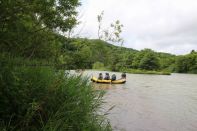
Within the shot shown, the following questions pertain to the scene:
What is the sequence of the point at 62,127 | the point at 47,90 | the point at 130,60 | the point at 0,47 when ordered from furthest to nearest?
the point at 130,60 → the point at 0,47 → the point at 47,90 → the point at 62,127

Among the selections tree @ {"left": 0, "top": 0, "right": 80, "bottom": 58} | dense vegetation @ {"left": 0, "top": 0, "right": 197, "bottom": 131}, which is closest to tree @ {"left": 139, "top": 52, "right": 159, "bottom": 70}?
dense vegetation @ {"left": 0, "top": 0, "right": 197, "bottom": 131}

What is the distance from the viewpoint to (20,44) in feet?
27.7

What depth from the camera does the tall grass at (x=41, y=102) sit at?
5.02 meters

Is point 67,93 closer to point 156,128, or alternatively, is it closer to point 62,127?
point 62,127

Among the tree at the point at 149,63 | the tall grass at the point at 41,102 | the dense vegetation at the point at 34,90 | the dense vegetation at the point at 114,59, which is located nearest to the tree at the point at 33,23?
the dense vegetation at the point at 34,90

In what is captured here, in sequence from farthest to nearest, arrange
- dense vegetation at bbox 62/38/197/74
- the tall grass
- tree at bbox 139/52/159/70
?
tree at bbox 139/52/159/70, dense vegetation at bbox 62/38/197/74, the tall grass

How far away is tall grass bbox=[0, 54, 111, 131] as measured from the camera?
5023 millimetres

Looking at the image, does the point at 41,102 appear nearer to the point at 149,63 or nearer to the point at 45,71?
the point at 45,71

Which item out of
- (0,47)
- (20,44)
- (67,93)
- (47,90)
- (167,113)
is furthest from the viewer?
(167,113)

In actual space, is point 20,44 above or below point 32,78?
above

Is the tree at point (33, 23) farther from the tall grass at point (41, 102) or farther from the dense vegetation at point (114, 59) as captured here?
the tall grass at point (41, 102)

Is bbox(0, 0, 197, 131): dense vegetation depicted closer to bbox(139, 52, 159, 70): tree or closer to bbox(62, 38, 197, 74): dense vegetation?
bbox(62, 38, 197, 74): dense vegetation

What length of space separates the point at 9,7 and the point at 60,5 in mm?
2686

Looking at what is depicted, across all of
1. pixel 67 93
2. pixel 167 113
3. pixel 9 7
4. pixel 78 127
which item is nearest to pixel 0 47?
pixel 9 7
